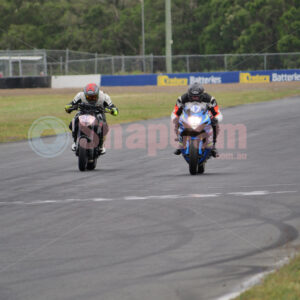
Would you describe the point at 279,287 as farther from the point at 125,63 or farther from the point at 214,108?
the point at 125,63

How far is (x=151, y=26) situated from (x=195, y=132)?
81107 millimetres

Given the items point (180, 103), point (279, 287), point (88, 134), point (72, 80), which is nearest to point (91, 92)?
point (88, 134)

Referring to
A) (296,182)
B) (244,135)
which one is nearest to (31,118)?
(244,135)

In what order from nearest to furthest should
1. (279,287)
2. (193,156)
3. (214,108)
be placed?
(279,287) → (193,156) → (214,108)

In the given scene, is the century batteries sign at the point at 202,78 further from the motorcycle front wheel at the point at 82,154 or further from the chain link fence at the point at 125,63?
the motorcycle front wheel at the point at 82,154

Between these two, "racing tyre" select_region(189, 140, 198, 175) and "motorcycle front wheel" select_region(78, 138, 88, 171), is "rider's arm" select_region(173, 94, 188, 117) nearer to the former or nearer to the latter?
"racing tyre" select_region(189, 140, 198, 175)

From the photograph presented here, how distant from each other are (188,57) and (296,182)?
40.7 meters

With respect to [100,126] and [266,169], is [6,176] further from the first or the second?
[266,169]

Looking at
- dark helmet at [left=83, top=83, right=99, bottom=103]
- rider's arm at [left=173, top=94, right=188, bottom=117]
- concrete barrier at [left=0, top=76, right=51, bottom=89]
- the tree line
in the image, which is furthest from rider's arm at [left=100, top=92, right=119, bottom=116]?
the tree line

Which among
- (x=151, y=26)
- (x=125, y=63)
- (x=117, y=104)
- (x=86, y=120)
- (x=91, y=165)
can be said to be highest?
(x=151, y=26)

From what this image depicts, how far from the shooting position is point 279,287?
18.0ft

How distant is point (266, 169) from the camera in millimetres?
13672

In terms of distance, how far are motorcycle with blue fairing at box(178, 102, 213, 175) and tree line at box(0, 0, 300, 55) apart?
185ft

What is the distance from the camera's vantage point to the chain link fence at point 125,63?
49938 millimetres
